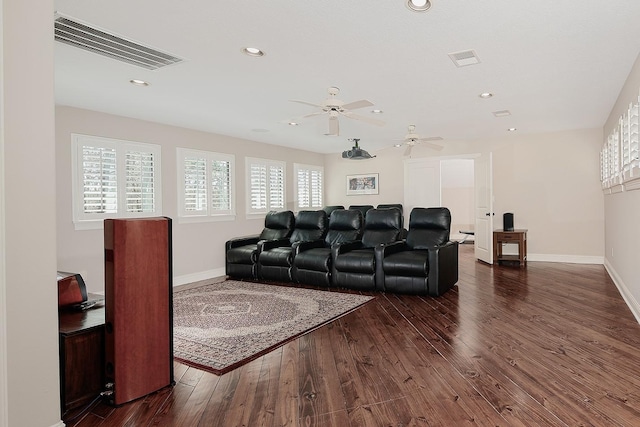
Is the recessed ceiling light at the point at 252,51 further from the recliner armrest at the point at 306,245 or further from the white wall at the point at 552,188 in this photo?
the white wall at the point at 552,188

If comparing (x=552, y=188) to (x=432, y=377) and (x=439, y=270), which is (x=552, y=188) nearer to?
(x=439, y=270)

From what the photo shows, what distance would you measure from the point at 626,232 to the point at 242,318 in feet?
14.4

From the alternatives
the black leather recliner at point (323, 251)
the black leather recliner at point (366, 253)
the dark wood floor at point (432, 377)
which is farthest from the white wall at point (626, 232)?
the black leather recliner at point (323, 251)

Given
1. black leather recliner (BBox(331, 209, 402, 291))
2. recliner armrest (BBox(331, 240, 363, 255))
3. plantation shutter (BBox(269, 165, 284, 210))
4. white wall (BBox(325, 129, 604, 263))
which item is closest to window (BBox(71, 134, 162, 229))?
plantation shutter (BBox(269, 165, 284, 210))

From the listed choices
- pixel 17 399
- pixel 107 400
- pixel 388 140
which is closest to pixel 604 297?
pixel 388 140

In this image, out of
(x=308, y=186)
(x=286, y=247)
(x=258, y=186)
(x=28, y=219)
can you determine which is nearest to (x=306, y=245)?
(x=286, y=247)

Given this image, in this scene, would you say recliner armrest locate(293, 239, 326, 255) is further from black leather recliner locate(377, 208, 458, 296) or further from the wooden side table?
the wooden side table

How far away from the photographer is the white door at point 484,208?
23.0 ft

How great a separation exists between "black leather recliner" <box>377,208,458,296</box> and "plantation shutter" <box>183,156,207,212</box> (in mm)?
3166

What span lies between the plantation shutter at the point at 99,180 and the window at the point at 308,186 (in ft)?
13.6

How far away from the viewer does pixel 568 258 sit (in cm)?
719

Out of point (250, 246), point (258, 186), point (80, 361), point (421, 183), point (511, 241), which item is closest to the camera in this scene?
point (80, 361)

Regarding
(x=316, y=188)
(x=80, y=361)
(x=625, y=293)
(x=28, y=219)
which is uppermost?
(x=316, y=188)

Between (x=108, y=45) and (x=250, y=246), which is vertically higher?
(x=108, y=45)
